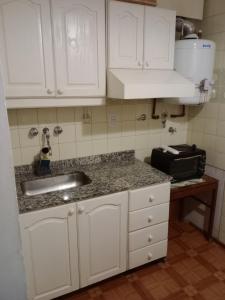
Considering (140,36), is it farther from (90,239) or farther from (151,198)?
(90,239)

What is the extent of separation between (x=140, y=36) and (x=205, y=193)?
158 centimetres

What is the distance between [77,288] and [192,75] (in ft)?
6.02

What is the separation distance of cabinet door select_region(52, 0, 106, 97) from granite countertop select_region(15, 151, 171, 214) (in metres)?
0.63

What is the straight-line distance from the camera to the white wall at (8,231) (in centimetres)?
43

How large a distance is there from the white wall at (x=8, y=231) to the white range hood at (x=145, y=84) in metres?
1.17

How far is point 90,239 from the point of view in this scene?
5.29ft

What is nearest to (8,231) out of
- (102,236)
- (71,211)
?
(71,211)

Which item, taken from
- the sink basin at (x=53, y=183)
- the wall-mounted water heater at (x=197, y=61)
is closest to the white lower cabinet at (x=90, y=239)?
the sink basin at (x=53, y=183)

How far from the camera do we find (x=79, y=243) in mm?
1581

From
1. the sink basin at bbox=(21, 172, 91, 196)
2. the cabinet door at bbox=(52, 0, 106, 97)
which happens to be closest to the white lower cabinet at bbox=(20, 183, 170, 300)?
the sink basin at bbox=(21, 172, 91, 196)

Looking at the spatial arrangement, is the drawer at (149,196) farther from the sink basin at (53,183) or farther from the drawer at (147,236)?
the sink basin at (53,183)

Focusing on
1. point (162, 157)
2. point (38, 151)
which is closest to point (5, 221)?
point (38, 151)

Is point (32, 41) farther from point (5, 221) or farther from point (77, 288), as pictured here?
point (77, 288)

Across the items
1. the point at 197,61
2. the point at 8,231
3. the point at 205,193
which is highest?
the point at 197,61
